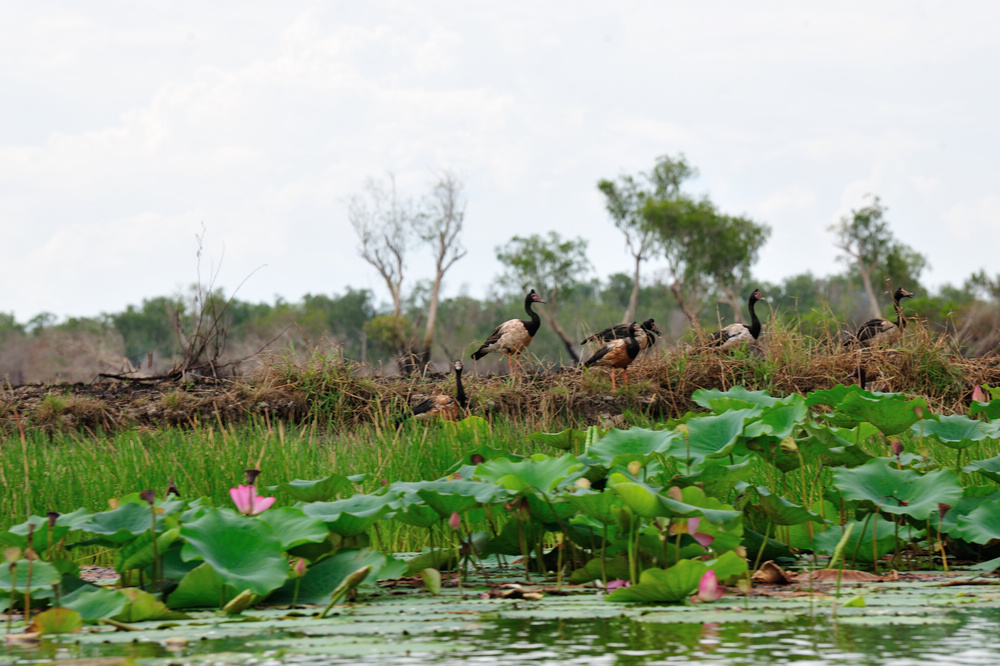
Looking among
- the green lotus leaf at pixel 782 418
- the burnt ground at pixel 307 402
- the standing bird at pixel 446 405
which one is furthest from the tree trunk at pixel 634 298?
the green lotus leaf at pixel 782 418

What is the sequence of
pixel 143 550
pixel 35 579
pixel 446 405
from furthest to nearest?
pixel 446 405 < pixel 143 550 < pixel 35 579

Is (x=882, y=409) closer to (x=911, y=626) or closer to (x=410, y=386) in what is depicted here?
(x=911, y=626)

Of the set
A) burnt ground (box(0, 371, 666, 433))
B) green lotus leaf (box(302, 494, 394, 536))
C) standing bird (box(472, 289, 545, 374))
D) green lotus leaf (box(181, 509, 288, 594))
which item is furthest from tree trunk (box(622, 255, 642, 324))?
green lotus leaf (box(181, 509, 288, 594))

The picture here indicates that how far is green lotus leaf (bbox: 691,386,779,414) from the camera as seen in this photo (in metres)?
3.56

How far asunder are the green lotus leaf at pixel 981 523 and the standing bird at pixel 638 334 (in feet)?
22.2

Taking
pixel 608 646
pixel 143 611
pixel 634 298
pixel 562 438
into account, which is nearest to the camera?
pixel 608 646

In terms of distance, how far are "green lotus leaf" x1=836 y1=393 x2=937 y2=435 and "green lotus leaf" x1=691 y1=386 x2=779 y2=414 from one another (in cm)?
30

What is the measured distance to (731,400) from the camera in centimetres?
356

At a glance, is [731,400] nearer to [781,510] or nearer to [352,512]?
[781,510]

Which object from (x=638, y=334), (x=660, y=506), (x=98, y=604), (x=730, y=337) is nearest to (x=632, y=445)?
(x=660, y=506)

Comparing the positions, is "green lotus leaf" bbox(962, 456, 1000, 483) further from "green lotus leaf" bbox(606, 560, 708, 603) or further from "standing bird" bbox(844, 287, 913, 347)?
"standing bird" bbox(844, 287, 913, 347)

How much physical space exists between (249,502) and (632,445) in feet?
4.35

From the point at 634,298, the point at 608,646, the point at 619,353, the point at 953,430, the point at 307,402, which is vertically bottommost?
the point at 608,646

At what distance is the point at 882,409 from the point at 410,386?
22.6 feet
